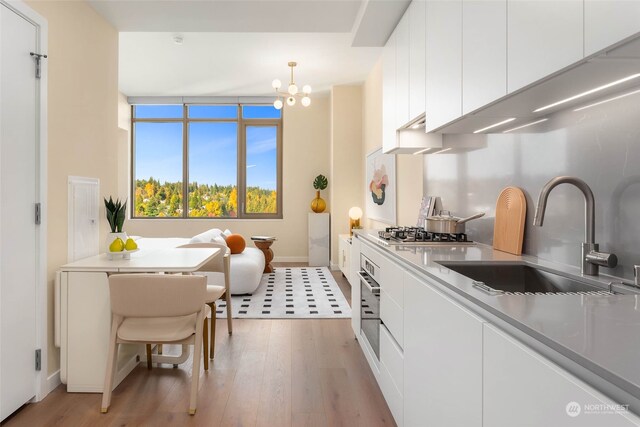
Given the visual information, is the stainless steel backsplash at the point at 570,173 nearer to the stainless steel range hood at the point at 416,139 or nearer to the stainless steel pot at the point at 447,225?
the stainless steel pot at the point at 447,225

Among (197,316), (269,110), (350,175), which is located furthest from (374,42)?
(269,110)

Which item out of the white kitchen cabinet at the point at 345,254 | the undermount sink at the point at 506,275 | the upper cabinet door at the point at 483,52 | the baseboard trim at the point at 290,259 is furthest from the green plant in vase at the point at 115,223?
the baseboard trim at the point at 290,259

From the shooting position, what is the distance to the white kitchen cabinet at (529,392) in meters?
0.65

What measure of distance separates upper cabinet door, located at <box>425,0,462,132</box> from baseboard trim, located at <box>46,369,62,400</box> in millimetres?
2683

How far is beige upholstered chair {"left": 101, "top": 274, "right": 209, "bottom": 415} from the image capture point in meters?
2.08

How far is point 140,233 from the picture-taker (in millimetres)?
7359

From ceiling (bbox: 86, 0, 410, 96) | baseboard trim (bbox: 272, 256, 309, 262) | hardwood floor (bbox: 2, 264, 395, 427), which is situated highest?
ceiling (bbox: 86, 0, 410, 96)

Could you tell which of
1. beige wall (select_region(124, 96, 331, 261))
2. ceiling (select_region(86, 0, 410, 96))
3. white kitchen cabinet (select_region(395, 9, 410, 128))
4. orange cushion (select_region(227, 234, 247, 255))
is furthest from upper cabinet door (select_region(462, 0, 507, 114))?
beige wall (select_region(124, 96, 331, 261))

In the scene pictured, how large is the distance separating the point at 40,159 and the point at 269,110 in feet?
18.1

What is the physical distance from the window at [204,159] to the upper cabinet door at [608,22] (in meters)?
6.66

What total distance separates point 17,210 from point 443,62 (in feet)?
7.83

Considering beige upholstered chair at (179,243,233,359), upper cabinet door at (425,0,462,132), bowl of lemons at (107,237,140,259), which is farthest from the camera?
beige upholstered chair at (179,243,233,359)

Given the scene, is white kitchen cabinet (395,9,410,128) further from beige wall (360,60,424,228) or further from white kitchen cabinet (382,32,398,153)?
beige wall (360,60,424,228)

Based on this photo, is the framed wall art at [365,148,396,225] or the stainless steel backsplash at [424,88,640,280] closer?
the stainless steel backsplash at [424,88,640,280]
